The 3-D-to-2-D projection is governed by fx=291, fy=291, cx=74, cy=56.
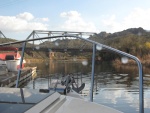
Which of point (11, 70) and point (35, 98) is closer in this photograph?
point (35, 98)

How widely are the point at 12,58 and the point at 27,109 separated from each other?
30.2 metres

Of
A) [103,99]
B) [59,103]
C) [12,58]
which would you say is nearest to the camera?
[59,103]

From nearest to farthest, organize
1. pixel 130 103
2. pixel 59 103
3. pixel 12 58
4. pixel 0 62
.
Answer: pixel 59 103, pixel 130 103, pixel 0 62, pixel 12 58

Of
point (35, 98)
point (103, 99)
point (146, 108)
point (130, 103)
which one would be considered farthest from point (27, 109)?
point (103, 99)

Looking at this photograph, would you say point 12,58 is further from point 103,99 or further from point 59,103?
point 59,103

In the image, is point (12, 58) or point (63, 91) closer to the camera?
point (63, 91)

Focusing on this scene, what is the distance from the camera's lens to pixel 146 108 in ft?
41.7

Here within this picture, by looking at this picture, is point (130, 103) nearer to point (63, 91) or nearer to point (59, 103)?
point (63, 91)

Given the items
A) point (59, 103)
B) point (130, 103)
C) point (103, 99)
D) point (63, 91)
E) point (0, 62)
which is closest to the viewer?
point (59, 103)

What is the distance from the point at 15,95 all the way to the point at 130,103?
40.6 feet

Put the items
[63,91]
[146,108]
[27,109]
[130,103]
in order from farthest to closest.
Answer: [130,103] → [146,108] → [63,91] → [27,109]

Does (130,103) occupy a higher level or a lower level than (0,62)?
lower

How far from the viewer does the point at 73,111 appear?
83.9 inches

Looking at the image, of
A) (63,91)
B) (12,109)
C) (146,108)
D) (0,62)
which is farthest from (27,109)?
(0,62)
